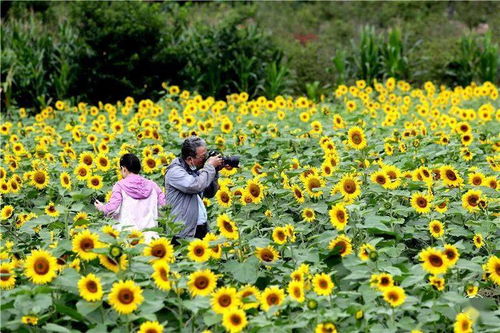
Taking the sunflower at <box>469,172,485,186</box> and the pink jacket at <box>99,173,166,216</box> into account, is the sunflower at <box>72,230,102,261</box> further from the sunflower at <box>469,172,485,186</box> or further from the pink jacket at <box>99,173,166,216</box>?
the sunflower at <box>469,172,485,186</box>

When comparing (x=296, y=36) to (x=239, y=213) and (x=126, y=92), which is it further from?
(x=239, y=213)

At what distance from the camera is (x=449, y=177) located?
498 centimetres

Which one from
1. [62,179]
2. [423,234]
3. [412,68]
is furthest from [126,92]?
[423,234]

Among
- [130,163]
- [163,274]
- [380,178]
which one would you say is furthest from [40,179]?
[163,274]

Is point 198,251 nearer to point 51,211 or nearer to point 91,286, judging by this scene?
point 91,286

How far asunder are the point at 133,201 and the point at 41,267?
1.66 metres

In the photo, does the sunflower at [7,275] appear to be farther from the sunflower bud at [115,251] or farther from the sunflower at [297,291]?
the sunflower at [297,291]

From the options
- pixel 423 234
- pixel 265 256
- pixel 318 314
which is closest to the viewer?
pixel 318 314

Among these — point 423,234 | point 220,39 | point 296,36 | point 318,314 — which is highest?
point 318,314

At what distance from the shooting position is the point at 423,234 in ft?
15.4

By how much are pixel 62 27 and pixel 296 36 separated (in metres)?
10.9

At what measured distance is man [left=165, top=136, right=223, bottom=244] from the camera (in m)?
4.93

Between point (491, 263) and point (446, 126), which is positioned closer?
point (491, 263)

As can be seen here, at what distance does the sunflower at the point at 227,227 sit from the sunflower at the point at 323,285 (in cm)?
71
